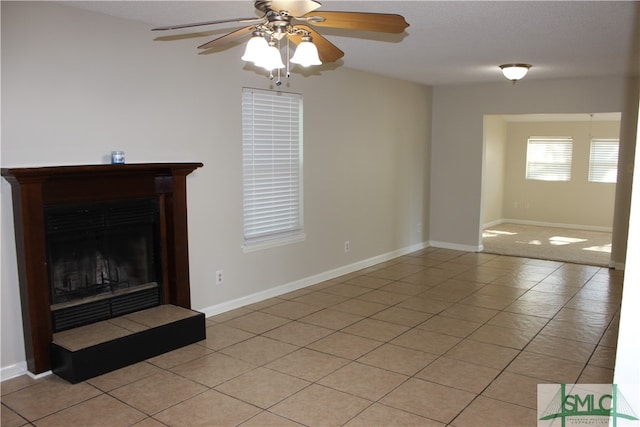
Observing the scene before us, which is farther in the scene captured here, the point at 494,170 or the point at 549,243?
the point at 494,170

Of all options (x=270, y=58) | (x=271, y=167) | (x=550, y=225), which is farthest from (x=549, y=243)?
(x=270, y=58)

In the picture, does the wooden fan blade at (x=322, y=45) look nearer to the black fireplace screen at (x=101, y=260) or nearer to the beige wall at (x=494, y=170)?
the black fireplace screen at (x=101, y=260)

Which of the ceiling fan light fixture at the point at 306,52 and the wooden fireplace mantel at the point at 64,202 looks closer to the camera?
the ceiling fan light fixture at the point at 306,52

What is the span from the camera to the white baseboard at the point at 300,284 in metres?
4.53

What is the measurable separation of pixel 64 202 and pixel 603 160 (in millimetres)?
8992

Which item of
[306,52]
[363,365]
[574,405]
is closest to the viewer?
[306,52]

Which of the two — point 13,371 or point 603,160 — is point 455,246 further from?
point 13,371

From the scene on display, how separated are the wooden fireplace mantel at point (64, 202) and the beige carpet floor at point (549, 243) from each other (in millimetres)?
4935

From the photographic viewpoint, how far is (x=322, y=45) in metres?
2.76

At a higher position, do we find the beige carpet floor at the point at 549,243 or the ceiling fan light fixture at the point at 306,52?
the ceiling fan light fixture at the point at 306,52

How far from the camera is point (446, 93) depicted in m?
7.43

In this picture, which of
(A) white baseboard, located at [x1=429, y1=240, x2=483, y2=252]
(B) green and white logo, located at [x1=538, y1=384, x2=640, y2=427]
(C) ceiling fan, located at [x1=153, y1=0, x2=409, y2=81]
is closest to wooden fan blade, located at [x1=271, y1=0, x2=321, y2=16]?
(C) ceiling fan, located at [x1=153, y1=0, x2=409, y2=81]

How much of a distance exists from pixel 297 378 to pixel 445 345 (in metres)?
1.22


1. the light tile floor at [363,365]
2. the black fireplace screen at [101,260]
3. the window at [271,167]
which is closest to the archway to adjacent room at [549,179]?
the light tile floor at [363,365]
